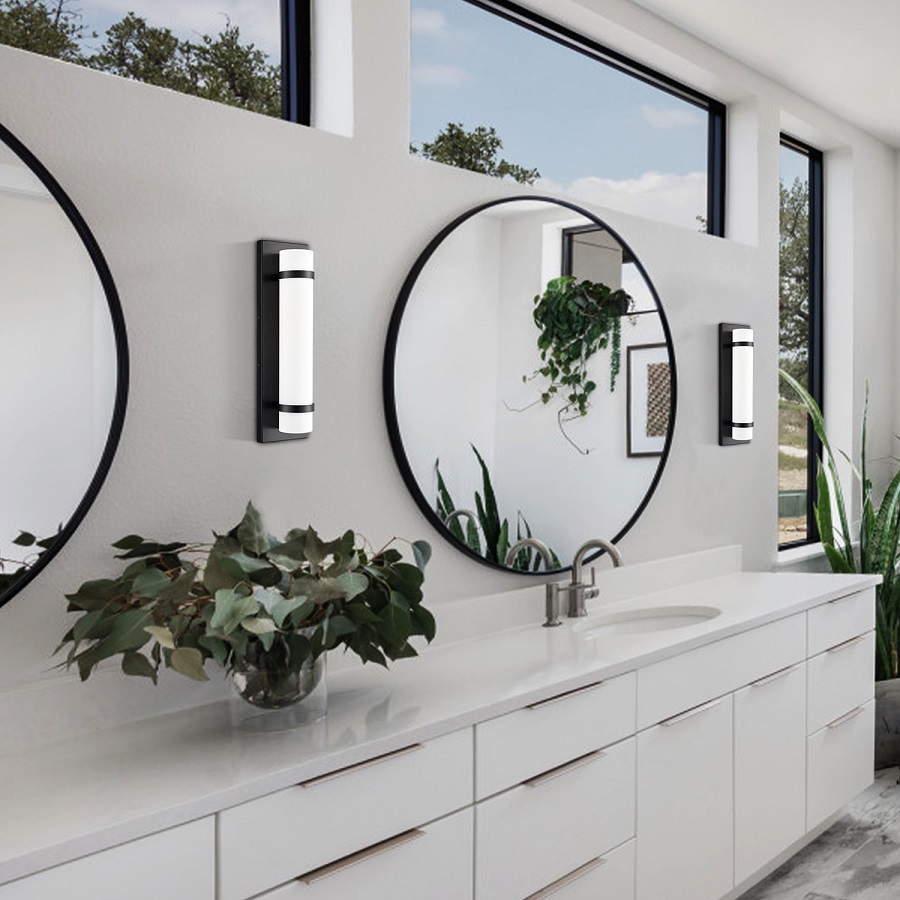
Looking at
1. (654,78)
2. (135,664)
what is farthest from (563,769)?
(654,78)

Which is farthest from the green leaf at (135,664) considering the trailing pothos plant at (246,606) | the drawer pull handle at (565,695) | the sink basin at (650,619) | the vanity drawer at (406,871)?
the sink basin at (650,619)

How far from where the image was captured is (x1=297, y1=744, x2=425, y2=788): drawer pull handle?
1739 mm

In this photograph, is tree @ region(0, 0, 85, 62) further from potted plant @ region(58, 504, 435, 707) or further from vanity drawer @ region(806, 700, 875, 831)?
vanity drawer @ region(806, 700, 875, 831)

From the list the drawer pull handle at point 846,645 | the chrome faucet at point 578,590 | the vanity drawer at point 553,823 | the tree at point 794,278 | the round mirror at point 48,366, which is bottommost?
the vanity drawer at point 553,823

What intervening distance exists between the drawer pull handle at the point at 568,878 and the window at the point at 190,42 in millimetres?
1794

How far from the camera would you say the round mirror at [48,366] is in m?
1.84

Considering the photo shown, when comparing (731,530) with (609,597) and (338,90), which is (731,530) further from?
(338,90)

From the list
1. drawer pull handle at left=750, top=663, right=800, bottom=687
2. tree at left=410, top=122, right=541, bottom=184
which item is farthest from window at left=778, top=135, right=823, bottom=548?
tree at left=410, top=122, right=541, bottom=184

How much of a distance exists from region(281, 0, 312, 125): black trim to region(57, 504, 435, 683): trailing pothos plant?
43.8 inches

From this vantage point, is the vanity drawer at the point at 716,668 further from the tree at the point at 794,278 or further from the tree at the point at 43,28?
the tree at the point at 794,278

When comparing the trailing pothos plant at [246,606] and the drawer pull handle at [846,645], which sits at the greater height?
the trailing pothos plant at [246,606]

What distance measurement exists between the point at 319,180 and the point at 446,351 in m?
0.55

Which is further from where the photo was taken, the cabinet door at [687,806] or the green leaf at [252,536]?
the cabinet door at [687,806]

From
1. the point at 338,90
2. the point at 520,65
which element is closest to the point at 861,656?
the point at 520,65
